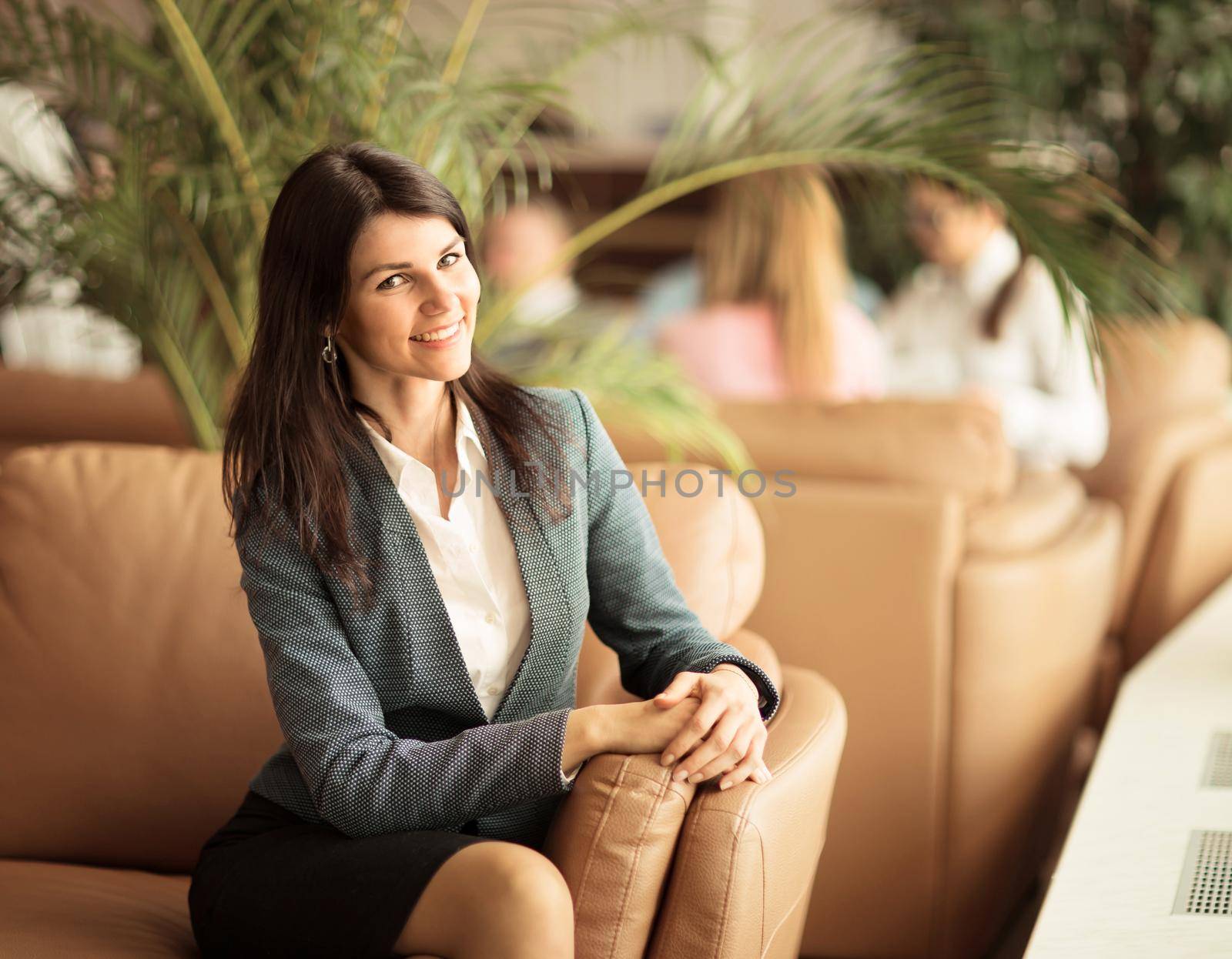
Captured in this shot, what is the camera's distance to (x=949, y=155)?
1.99 meters

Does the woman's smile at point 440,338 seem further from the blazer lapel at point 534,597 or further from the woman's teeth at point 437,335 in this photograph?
the blazer lapel at point 534,597

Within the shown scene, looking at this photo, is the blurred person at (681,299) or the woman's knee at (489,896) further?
the blurred person at (681,299)

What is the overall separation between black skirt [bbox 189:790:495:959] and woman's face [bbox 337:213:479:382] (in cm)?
49

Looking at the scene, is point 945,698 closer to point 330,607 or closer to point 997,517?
point 997,517

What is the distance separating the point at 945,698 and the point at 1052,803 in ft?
1.55

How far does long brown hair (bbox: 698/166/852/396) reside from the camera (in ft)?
9.29

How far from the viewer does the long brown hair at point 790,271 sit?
111 inches

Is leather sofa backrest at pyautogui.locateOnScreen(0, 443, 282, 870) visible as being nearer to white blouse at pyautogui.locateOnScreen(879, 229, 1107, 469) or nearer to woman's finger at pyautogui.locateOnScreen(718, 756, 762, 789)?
woman's finger at pyautogui.locateOnScreen(718, 756, 762, 789)

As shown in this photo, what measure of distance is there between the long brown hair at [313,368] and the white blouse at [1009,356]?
1662mm

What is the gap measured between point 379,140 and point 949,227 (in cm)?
192

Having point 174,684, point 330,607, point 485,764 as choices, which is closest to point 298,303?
point 330,607

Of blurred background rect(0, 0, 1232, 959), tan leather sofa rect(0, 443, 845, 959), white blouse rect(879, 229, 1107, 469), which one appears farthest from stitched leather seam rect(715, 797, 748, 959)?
white blouse rect(879, 229, 1107, 469)

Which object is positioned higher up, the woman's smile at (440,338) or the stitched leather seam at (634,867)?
the woman's smile at (440,338)

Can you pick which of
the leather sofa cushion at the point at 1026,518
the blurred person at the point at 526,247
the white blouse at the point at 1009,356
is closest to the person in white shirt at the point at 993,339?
the white blouse at the point at 1009,356
